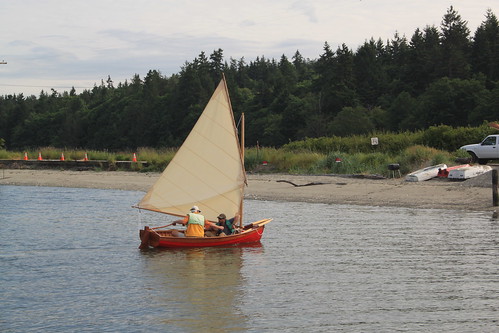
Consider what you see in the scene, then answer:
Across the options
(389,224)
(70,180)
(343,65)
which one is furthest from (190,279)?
(343,65)

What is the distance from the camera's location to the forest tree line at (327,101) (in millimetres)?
86625

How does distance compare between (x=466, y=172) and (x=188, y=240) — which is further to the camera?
(x=466, y=172)

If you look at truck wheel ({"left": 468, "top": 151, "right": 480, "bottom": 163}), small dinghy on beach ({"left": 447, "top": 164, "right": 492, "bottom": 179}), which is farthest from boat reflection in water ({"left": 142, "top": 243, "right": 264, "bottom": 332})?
truck wheel ({"left": 468, "top": 151, "right": 480, "bottom": 163})

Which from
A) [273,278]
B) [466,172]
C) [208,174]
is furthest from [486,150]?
[273,278]

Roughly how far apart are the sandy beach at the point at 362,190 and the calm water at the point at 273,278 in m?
2.59

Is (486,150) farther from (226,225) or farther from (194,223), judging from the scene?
(194,223)

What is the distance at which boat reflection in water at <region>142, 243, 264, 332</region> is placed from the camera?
15395 millimetres

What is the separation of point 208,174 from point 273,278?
6.35 meters

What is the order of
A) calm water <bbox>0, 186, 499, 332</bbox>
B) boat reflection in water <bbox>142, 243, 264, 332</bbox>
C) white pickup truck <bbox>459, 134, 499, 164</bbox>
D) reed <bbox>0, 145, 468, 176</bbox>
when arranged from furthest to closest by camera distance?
reed <bbox>0, 145, 468, 176</bbox>, white pickup truck <bbox>459, 134, 499, 164</bbox>, boat reflection in water <bbox>142, 243, 264, 332</bbox>, calm water <bbox>0, 186, 499, 332</bbox>

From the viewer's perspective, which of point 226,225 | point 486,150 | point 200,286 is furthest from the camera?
point 486,150

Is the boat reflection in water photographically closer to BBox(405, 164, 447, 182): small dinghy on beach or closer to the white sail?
the white sail

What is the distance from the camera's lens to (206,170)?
24719 mm

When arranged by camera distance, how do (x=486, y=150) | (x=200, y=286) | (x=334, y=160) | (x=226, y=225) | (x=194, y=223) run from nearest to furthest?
(x=200, y=286)
(x=194, y=223)
(x=226, y=225)
(x=486, y=150)
(x=334, y=160)

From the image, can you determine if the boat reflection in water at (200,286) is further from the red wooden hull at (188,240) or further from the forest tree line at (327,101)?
the forest tree line at (327,101)
